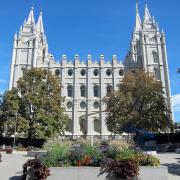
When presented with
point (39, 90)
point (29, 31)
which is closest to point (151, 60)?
point (29, 31)

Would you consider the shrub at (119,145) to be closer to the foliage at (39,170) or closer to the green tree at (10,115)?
the foliage at (39,170)

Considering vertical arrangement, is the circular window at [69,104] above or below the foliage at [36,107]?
above

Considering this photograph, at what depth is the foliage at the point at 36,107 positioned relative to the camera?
131 feet

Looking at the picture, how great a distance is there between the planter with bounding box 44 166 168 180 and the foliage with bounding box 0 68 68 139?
28.2 meters

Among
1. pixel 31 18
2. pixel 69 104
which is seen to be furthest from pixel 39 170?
pixel 31 18

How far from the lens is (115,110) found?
3903cm

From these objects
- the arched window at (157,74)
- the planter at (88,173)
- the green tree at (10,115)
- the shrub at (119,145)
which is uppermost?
the arched window at (157,74)

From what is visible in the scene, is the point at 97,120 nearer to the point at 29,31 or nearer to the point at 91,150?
the point at 29,31

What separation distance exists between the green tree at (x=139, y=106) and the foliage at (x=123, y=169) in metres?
26.1

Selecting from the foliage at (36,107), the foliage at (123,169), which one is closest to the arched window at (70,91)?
the foliage at (36,107)

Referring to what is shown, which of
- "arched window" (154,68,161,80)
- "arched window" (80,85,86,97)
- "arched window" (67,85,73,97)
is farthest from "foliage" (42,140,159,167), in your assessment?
"arched window" (154,68,161,80)

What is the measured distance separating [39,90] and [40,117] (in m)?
4.75

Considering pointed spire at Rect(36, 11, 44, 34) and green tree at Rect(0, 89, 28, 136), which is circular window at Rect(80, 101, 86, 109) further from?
green tree at Rect(0, 89, 28, 136)

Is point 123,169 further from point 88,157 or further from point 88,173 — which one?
point 88,157
